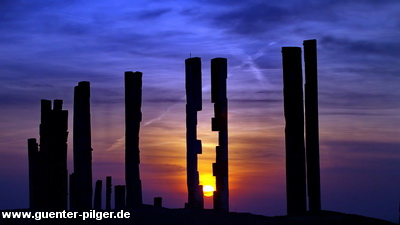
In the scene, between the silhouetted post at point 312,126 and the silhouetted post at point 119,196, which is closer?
the silhouetted post at point 312,126

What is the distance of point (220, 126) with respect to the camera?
16.0 meters

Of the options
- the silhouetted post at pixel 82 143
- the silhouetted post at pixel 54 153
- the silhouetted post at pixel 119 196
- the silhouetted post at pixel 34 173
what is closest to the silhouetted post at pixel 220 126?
the silhouetted post at pixel 82 143

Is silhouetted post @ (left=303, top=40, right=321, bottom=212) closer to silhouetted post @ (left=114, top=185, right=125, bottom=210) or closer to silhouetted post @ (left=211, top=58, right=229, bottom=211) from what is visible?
silhouetted post @ (left=211, top=58, right=229, bottom=211)

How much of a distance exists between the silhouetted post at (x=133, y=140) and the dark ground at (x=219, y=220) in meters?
3.41

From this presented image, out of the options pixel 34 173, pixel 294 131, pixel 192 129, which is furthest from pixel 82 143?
pixel 294 131

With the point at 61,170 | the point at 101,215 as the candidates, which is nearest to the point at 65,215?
the point at 101,215

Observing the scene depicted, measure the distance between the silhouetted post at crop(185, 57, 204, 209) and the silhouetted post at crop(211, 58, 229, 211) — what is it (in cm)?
56

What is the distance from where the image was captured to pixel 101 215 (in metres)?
14.3

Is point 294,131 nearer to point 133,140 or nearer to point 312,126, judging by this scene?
point 312,126

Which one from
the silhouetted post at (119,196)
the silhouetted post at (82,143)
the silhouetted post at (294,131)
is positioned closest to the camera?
the silhouetted post at (294,131)

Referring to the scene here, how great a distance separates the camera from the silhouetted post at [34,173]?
19016 millimetres

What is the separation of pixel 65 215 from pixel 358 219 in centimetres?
570

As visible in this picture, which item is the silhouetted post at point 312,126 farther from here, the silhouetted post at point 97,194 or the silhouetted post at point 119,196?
the silhouetted post at point 97,194

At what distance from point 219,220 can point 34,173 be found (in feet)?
25.3
